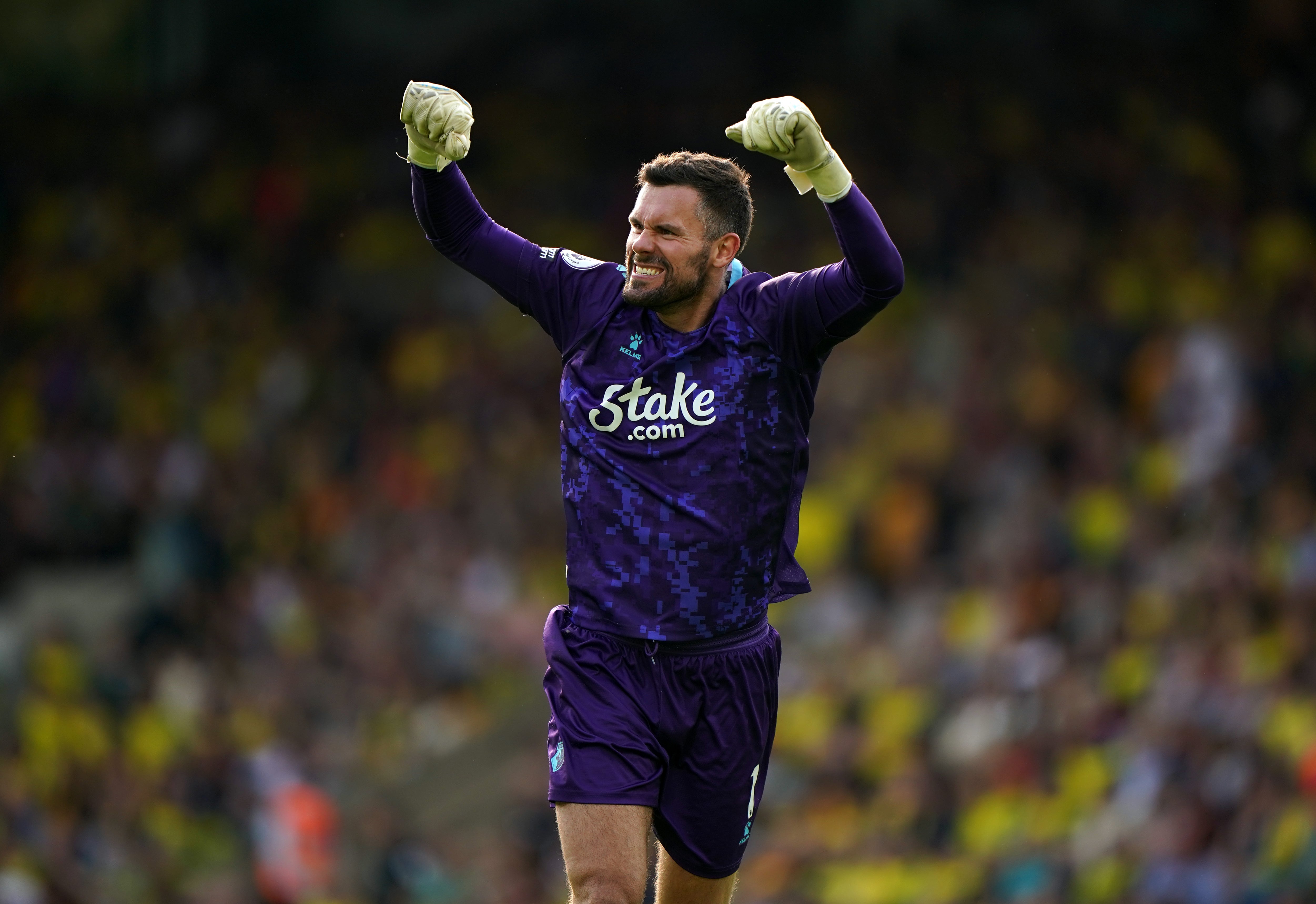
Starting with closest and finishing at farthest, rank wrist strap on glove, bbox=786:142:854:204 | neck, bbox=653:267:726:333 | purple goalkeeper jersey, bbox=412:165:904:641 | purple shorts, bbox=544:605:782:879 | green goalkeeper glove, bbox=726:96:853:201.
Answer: green goalkeeper glove, bbox=726:96:853:201, wrist strap on glove, bbox=786:142:854:204, purple shorts, bbox=544:605:782:879, purple goalkeeper jersey, bbox=412:165:904:641, neck, bbox=653:267:726:333

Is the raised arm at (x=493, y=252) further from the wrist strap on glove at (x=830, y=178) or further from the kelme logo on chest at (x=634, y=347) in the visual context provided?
the wrist strap on glove at (x=830, y=178)

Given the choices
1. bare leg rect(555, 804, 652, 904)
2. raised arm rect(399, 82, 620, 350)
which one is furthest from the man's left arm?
bare leg rect(555, 804, 652, 904)

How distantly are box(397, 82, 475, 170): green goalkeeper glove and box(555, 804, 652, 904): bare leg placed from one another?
1905 millimetres

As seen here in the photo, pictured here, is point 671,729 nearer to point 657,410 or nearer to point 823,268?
point 657,410

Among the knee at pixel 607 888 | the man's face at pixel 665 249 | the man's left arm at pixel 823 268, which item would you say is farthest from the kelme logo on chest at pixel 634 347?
the knee at pixel 607 888

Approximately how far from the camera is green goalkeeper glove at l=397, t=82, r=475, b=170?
4828 mm

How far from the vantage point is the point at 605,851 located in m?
4.61

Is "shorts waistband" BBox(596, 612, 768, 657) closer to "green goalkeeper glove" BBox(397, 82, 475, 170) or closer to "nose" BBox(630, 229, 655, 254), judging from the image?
"nose" BBox(630, 229, 655, 254)

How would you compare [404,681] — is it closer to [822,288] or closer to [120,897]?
[120,897]

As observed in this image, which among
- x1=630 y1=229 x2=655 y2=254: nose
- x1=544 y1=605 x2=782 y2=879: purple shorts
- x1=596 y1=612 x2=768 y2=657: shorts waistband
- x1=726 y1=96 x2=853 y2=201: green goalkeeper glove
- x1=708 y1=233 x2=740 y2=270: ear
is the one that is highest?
x1=726 y1=96 x2=853 y2=201: green goalkeeper glove

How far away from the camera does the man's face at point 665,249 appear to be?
15.9 ft

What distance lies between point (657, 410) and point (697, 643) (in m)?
0.69

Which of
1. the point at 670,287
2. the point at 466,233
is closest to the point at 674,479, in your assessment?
the point at 670,287

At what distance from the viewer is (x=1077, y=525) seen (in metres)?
11.2
